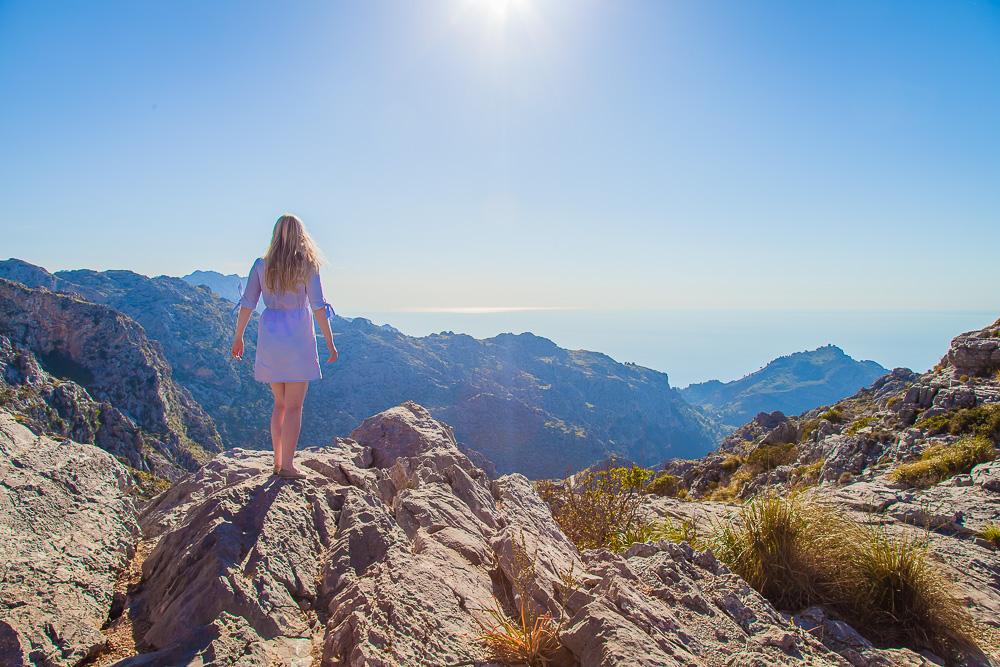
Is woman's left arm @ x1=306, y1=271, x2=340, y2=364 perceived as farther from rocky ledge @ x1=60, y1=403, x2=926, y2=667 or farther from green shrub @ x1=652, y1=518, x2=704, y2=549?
green shrub @ x1=652, y1=518, x2=704, y2=549

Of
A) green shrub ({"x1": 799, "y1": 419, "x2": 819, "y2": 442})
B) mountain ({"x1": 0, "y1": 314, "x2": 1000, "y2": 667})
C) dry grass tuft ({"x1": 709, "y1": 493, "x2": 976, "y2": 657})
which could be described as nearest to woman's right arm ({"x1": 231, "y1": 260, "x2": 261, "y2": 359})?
mountain ({"x1": 0, "y1": 314, "x2": 1000, "y2": 667})

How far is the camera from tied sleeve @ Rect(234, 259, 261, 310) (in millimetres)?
6172

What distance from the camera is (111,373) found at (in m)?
113

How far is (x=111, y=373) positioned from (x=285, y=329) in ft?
452

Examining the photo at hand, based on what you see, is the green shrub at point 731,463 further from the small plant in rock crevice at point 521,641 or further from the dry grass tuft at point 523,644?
the dry grass tuft at point 523,644

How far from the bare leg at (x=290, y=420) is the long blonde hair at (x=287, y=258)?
125cm

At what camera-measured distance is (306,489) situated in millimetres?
6160

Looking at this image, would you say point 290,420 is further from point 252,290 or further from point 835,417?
point 835,417

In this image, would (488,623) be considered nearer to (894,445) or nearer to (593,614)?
(593,614)

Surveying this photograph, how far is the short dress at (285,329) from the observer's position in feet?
19.9

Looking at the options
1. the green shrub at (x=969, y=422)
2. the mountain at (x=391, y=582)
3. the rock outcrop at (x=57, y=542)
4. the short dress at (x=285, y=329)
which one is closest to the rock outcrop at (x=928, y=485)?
the green shrub at (x=969, y=422)

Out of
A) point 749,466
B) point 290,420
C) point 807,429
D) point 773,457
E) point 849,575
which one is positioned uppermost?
point 290,420

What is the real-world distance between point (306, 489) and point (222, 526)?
140 centimetres

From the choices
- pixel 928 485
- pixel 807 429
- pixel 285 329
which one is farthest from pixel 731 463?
pixel 285 329
